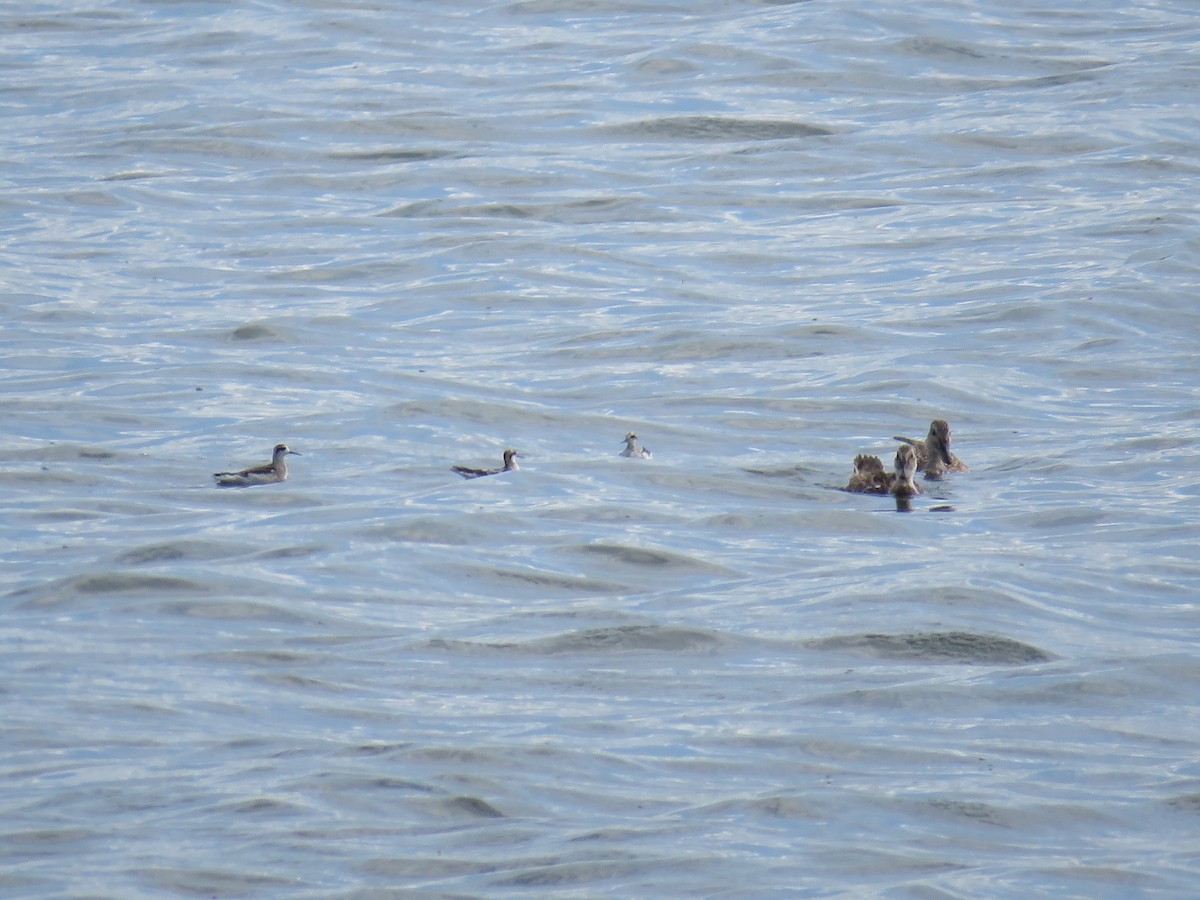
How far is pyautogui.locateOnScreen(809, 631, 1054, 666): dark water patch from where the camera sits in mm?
9523

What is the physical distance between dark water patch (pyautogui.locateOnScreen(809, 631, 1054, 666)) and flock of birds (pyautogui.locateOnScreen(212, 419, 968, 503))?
2.61m

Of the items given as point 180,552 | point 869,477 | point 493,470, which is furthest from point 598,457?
point 180,552

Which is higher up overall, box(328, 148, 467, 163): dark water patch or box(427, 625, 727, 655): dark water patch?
box(328, 148, 467, 163): dark water patch

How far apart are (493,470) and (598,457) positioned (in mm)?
807

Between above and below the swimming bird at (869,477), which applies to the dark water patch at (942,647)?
below

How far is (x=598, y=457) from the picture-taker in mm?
13422

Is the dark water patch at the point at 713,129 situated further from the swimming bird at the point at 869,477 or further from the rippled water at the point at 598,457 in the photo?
the swimming bird at the point at 869,477

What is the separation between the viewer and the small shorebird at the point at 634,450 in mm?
13102

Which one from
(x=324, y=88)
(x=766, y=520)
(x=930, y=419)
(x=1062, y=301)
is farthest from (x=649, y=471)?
Result: (x=324, y=88)

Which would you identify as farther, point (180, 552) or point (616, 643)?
point (180, 552)

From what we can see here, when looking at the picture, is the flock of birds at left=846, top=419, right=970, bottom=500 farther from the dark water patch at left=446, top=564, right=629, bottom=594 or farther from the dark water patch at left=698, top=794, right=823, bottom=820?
the dark water patch at left=698, top=794, right=823, bottom=820

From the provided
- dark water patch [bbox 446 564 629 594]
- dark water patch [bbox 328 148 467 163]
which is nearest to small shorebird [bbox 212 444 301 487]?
dark water patch [bbox 446 564 629 594]

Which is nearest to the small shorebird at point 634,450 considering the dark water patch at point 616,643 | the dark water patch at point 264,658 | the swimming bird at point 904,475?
the swimming bird at point 904,475

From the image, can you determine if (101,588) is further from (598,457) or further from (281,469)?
(598,457)
